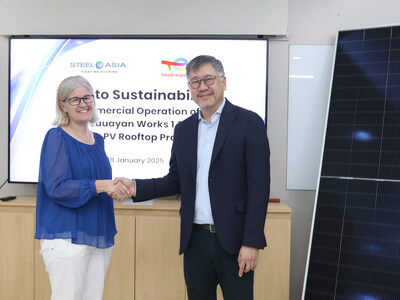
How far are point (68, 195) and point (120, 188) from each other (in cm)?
29

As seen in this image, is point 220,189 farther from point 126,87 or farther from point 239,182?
point 126,87

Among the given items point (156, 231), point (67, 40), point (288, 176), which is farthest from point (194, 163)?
point (67, 40)

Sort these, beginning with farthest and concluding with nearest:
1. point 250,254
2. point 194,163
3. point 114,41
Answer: point 114,41
point 194,163
point 250,254

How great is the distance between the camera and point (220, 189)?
1.80m

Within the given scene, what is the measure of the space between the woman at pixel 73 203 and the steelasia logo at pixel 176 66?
1.29 meters

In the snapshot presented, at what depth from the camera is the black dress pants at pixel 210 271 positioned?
1830 mm

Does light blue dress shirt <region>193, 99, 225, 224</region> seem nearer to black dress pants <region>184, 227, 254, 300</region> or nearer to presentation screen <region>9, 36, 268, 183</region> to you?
black dress pants <region>184, 227, 254, 300</region>

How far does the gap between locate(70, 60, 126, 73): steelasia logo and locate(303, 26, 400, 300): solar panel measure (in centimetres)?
172

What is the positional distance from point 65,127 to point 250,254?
1.07 m

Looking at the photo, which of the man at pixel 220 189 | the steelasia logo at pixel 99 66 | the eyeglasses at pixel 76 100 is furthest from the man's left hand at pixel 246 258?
the steelasia logo at pixel 99 66

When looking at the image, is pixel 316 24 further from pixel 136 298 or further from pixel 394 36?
pixel 136 298

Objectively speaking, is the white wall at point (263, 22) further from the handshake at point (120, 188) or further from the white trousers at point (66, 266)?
the white trousers at point (66, 266)

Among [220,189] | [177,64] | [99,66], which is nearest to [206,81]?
[220,189]

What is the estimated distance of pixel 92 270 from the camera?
192cm
